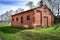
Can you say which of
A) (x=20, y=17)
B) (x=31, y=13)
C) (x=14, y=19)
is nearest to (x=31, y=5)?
(x=14, y=19)

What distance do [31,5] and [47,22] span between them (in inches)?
1321

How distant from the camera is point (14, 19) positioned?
42.5 metres

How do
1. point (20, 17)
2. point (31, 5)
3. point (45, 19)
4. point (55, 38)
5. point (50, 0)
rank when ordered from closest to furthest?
point (55, 38) → point (45, 19) → point (20, 17) → point (50, 0) → point (31, 5)

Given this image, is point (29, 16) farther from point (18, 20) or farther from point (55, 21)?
point (55, 21)

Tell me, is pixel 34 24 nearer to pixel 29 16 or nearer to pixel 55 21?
pixel 29 16

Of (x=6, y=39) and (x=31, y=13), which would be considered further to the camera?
(x=31, y=13)

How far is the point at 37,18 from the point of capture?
33219 mm

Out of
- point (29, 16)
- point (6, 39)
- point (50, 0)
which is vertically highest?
point (50, 0)

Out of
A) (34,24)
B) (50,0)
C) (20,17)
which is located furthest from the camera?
(50,0)

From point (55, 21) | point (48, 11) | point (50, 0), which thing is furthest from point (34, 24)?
point (50, 0)

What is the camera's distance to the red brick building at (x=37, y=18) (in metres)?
32.7

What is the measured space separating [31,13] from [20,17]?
18.2ft

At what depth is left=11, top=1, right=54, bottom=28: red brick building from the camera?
32719 mm

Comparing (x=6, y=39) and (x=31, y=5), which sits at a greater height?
(x=31, y=5)
